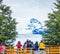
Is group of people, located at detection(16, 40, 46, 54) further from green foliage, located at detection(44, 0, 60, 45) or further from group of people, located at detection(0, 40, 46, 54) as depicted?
Answer: green foliage, located at detection(44, 0, 60, 45)

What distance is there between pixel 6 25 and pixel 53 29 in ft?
21.8

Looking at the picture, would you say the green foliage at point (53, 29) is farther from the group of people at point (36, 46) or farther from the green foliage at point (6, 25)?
the group of people at point (36, 46)

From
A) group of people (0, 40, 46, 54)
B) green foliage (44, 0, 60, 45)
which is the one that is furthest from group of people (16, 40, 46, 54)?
green foliage (44, 0, 60, 45)

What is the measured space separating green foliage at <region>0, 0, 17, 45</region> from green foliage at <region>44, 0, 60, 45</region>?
490cm

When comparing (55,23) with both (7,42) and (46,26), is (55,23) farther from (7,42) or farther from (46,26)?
(7,42)

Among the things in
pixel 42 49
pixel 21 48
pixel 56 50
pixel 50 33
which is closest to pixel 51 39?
pixel 50 33

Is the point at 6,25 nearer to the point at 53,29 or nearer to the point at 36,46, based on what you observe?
the point at 53,29

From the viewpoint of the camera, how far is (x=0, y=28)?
4828 centimetres

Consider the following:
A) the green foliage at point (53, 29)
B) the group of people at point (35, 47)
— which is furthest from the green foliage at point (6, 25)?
the group of people at point (35, 47)

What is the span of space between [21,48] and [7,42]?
793 inches

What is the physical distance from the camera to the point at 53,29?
4709 centimetres

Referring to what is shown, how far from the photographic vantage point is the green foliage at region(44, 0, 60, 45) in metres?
46.1

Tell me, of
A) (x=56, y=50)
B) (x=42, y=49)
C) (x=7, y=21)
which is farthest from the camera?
(x=7, y=21)

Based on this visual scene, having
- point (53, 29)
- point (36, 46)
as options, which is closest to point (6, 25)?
point (53, 29)
